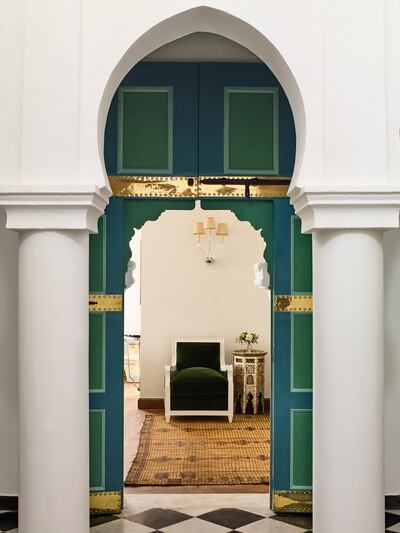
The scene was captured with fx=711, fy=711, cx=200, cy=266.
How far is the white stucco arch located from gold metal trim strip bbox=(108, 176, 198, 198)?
1.07 metres

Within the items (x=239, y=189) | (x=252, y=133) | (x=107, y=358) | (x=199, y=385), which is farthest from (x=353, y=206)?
(x=199, y=385)

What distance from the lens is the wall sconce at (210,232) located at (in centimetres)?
1046

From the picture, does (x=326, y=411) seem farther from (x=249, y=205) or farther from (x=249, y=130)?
(x=249, y=130)

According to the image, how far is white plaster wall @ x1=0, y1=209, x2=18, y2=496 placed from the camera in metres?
5.54

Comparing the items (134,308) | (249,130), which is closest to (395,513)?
(249,130)

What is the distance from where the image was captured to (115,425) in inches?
224

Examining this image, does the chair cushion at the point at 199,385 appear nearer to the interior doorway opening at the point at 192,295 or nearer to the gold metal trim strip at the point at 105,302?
the interior doorway opening at the point at 192,295

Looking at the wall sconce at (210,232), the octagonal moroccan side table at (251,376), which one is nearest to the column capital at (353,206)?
the octagonal moroccan side table at (251,376)

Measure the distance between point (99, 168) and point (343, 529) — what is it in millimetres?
2712

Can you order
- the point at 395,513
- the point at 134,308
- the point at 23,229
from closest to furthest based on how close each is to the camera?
the point at 23,229 → the point at 395,513 → the point at 134,308

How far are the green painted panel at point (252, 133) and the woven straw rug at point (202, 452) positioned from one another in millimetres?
2965

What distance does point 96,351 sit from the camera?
568 centimetres

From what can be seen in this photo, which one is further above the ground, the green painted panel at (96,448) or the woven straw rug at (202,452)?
the green painted panel at (96,448)

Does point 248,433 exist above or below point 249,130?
below
